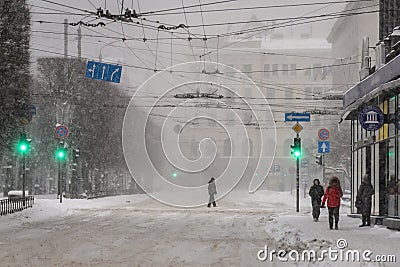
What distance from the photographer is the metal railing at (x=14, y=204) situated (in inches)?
1168

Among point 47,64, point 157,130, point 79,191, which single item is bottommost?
point 79,191

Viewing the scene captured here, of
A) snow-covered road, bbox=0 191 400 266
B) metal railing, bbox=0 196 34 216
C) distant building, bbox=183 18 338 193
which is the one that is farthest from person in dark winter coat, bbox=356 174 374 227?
distant building, bbox=183 18 338 193

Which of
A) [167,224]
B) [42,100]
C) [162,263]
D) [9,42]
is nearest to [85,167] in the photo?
[42,100]

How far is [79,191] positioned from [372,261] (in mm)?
46891

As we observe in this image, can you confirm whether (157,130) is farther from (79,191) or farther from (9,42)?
(9,42)

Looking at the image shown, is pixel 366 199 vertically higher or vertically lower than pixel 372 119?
lower

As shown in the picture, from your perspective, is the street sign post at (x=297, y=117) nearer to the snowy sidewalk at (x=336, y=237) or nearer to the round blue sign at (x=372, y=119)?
the snowy sidewalk at (x=336, y=237)

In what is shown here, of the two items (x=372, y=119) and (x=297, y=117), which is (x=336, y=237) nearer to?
(x=372, y=119)

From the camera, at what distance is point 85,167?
5925 centimetres

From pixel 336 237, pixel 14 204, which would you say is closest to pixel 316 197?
pixel 336 237

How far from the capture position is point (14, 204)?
31.6 metres

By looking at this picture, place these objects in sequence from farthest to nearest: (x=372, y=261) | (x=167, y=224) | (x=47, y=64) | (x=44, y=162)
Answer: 1. (x=44, y=162)
2. (x=47, y=64)
3. (x=167, y=224)
4. (x=372, y=261)

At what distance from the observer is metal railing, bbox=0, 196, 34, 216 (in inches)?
1168

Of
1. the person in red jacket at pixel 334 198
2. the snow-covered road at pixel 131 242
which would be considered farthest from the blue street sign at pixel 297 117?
the person in red jacket at pixel 334 198
